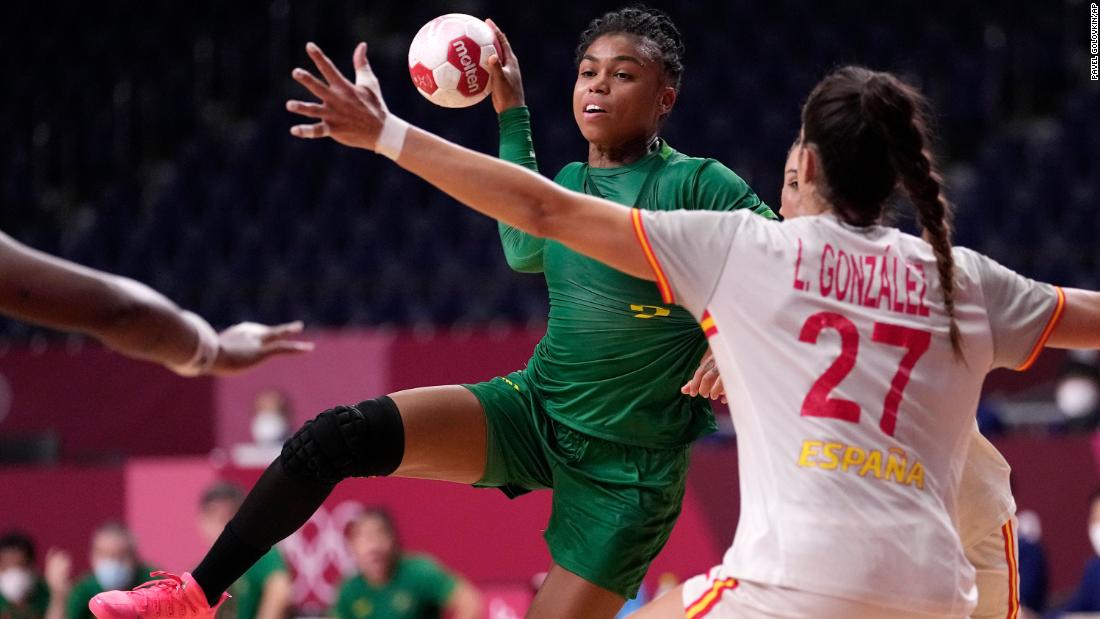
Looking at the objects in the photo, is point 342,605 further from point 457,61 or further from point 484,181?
point 484,181

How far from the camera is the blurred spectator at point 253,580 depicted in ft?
26.4

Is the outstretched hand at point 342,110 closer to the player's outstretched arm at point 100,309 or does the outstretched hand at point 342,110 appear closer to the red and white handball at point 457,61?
the player's outstretched arm at point 100,309

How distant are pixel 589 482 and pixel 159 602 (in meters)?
1.24

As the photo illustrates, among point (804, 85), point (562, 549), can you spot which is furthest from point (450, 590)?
point (804, 85)

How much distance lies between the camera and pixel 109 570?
8469 mm

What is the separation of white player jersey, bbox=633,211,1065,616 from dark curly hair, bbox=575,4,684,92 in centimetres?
136

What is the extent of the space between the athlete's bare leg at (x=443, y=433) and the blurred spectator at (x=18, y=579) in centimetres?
506

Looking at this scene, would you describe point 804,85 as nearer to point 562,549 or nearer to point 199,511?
point 199,511

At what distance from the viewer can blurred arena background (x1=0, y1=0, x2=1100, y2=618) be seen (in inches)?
361

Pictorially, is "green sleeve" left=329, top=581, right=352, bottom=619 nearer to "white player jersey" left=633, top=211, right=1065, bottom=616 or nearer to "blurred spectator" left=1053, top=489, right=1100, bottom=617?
"blurred spectator" left=1053, top=489, right=1100, bottom=617

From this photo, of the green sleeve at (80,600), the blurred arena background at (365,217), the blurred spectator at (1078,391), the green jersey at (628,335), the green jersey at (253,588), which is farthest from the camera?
the blurred spectator at (1078,391)

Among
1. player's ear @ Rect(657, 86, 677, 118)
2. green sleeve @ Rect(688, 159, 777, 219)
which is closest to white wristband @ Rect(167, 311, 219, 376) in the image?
green sleeve @ Rect(688, 159, 777, 219)

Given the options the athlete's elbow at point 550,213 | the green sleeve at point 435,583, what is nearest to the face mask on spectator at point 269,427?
the green sleeve at point 435,583

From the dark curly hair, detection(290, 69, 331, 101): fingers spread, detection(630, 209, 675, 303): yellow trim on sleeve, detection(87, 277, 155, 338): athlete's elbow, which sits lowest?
detection(87, 277, 155, 338): athlete's elbow
